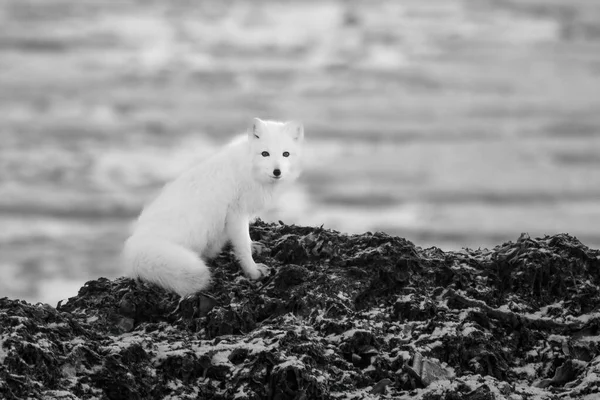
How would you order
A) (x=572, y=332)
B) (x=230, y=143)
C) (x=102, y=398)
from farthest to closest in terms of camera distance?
(x=230, y=143) < (x=572, y=332) < (x=102, y=398)

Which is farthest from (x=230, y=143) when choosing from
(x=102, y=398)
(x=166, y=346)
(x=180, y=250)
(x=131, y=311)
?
(x=102, y=398)

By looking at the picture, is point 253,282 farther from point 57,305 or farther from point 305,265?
point 57,305

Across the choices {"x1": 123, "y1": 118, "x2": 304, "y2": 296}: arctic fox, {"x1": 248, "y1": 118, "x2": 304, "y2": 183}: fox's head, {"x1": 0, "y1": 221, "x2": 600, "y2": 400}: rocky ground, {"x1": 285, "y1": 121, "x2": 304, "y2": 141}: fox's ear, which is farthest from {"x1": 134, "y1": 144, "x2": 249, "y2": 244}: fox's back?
{"x1": 285, "y1": 121, "x2": 304, "y2": 141}: fox's ear

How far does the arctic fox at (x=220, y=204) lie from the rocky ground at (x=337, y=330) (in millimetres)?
247

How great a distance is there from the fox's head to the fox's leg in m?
0.49

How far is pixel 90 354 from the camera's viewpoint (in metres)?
8.02

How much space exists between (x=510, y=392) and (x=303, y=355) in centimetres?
171

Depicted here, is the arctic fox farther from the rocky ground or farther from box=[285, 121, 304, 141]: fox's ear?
the rocky ground

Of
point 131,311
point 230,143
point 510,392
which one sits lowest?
point 510,392

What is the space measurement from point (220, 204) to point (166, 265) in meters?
1.07

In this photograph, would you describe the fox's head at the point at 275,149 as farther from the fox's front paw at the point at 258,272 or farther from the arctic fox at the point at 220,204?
the fox's front paw at the point at 258,272

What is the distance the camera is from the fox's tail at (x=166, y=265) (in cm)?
966

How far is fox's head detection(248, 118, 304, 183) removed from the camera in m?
10.3

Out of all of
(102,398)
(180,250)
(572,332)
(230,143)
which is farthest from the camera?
(230,143)
